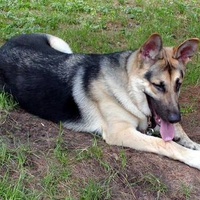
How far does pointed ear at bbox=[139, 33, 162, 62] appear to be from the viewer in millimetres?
3926

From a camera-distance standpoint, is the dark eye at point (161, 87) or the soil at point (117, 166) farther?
the dark eye at point (161, 87)

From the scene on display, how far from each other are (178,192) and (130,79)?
1.18 meters

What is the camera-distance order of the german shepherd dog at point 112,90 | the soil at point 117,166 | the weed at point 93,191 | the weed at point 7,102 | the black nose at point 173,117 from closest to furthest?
the weed at point 93,191, the soil at point 117,166, the black nose at point 173,117, the german shepherd dog at point 112,90, the weed at point 7,102

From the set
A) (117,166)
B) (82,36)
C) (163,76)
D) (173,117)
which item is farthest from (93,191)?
(82,36)

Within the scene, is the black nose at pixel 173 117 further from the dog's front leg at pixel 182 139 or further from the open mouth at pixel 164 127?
the dog's front leg at pixel 182 139

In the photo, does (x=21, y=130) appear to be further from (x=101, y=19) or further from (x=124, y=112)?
(x=101, y=19)

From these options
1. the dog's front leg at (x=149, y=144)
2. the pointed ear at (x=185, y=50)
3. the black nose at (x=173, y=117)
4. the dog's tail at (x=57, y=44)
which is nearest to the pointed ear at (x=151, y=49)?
the pointed ear at (x=185, y=50)

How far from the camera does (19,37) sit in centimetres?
518

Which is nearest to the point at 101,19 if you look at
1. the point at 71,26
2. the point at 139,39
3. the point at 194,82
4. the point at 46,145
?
the point at 71,26

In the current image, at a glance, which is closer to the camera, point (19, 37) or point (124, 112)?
point (124, 112)

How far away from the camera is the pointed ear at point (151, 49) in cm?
393

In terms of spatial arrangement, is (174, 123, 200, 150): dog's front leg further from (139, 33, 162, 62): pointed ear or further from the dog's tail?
the dog's tail

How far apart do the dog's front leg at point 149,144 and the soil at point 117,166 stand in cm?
5

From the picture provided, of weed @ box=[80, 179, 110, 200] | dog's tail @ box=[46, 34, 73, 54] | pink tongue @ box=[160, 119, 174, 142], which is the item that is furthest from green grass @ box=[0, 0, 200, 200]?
dog's tail @ box=[46, 34, 73, 54]
